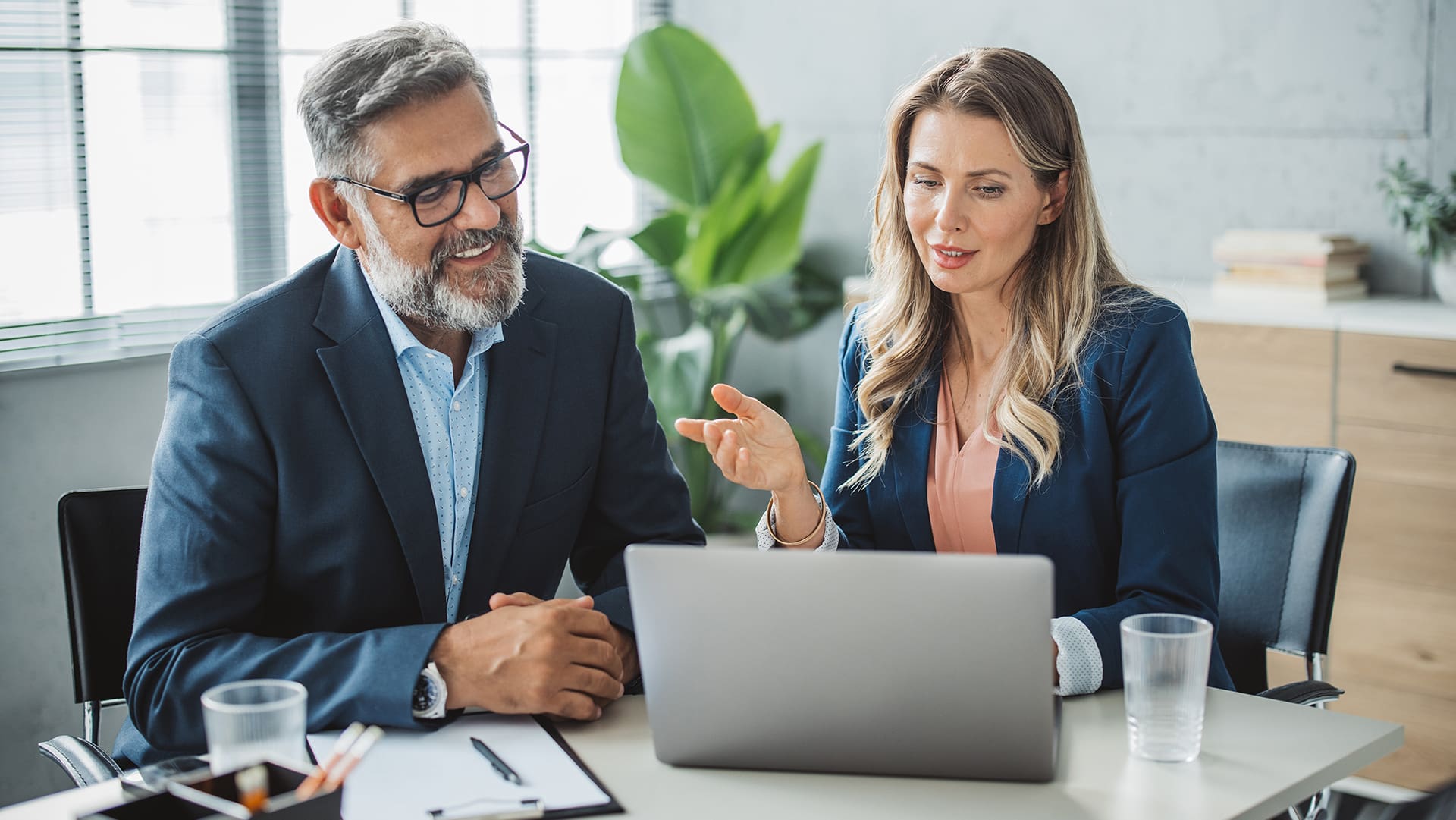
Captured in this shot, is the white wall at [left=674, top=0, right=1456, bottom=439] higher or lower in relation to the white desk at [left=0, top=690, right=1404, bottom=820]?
higher

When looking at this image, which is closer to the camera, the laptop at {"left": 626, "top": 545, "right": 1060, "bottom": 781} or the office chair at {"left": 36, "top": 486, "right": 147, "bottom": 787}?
the laptop at {"left": 626, "top": 545, "right": 1060, "bottom": 781}

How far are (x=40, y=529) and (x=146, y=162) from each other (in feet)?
3.03

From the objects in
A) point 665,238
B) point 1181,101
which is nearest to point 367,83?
point 665,238

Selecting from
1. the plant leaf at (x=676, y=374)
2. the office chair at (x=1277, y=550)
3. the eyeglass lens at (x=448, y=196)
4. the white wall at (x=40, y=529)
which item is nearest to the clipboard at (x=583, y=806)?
the eyeglass lens at (x=448, y=196)

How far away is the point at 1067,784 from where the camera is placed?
4.29 ft

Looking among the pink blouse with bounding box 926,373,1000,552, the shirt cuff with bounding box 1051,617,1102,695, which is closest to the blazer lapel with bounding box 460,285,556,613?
A: the pink blouse with bounding box 926,373,1000,552

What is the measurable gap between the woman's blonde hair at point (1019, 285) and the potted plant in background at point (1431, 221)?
5.07 ft

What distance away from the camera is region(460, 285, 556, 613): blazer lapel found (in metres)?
1.89

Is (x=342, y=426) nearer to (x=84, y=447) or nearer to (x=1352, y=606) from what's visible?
(x=84, y=447)

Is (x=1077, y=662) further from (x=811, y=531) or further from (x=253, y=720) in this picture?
(x=253, y=720)

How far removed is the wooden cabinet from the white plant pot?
34 centimetres

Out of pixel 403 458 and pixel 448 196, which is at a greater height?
pixel 448 196

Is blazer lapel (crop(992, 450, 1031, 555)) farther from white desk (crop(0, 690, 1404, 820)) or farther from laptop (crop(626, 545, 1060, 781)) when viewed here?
laptop (crop(626, 545, 1060, 781))

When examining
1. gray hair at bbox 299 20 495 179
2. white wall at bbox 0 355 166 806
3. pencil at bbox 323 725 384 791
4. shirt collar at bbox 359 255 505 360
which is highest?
gray hair at bbox 299 20 495 179
